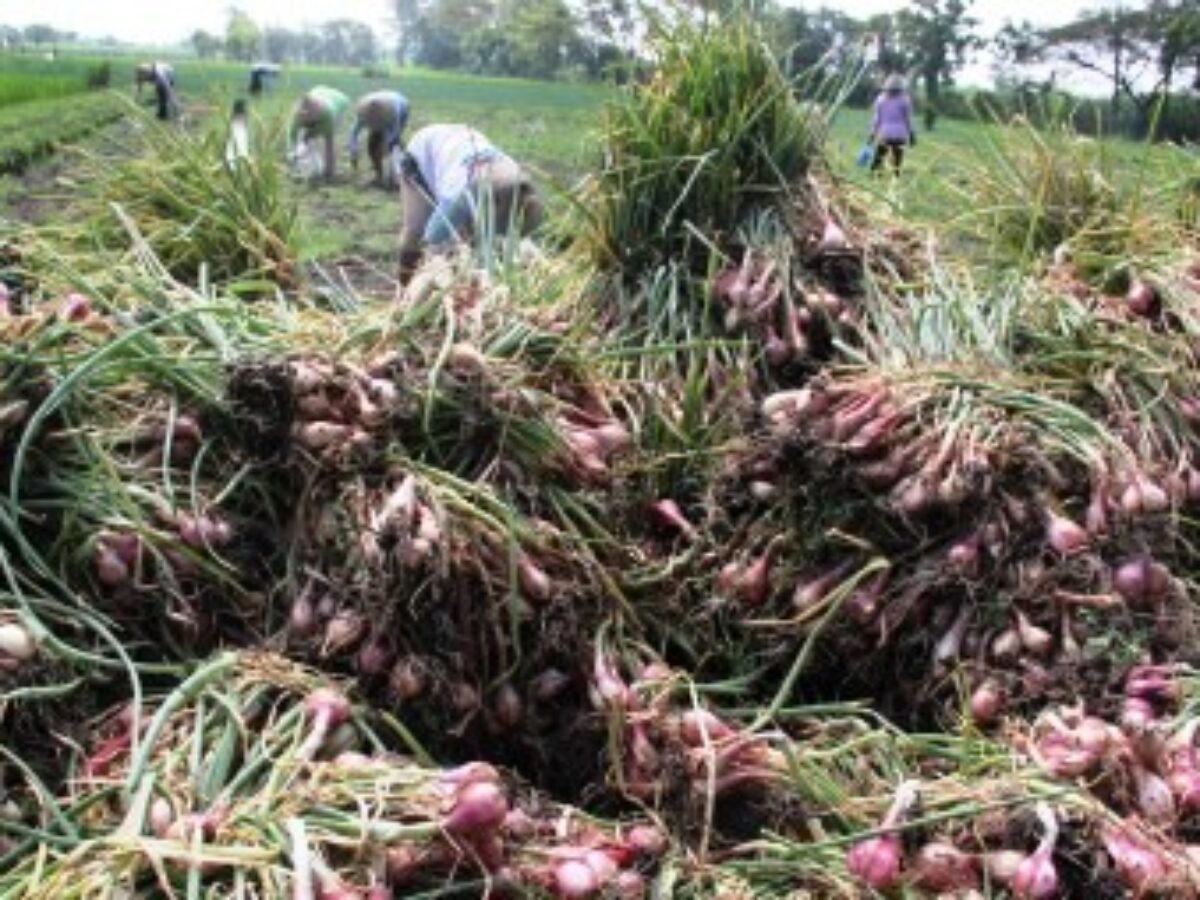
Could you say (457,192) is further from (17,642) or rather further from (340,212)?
(340,212)

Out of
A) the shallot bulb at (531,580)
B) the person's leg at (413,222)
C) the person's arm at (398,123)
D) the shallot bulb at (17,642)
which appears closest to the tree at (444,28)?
the person's arm at (398,123)

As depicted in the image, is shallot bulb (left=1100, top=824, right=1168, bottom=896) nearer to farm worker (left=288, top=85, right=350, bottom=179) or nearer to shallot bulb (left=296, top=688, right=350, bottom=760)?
shallot bulb (left=296, top=688, right=350, bottom=760)

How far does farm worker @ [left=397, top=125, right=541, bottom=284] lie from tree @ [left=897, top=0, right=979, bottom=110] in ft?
163

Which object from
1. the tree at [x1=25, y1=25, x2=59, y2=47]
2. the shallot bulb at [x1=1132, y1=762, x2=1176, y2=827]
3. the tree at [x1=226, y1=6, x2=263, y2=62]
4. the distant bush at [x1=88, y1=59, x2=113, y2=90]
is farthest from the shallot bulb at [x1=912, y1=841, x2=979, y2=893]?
the tree at [x1=25, y1=25, x2=59, y2=47]

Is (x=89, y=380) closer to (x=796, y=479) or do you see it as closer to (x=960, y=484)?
(x=796, y=479)

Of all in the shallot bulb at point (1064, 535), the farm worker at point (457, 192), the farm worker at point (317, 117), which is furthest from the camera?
the farm worker at point (317, 117)

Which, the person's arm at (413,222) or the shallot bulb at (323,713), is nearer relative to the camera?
the shallot bulb at (323,713)

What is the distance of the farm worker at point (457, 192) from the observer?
3.24m

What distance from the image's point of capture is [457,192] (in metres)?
4.29

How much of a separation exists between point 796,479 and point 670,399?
45cm

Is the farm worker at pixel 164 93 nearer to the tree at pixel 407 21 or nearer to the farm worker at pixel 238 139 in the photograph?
the farm worker at pixel 238 139

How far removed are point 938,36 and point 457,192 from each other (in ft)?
187

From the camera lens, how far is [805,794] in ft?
6.43

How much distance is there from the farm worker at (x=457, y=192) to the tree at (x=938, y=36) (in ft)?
163
